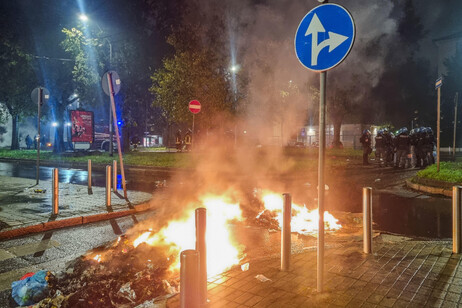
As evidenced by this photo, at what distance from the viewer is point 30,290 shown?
324 centimetres

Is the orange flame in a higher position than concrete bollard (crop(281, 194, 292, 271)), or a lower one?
lower

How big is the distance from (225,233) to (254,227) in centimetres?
65

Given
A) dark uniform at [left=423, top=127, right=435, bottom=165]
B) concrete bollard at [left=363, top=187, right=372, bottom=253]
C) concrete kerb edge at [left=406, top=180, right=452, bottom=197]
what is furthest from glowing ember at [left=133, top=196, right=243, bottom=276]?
dark uniform at [left=423, top=127, right=435, bottom=165]

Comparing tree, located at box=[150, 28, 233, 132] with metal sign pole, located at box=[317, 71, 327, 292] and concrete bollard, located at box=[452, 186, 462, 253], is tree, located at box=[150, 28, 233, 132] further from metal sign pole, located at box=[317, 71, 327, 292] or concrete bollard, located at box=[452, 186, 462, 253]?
metal sign pole, located at box=[317, 71, 327, 292]

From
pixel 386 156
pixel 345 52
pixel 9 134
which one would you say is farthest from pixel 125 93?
pixel 9 134

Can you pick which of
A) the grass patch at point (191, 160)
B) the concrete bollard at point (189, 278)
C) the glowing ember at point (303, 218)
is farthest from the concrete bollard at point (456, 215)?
the grass patch at point (191, 160)

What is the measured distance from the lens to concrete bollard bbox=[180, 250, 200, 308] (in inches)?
84.7

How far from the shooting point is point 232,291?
320 centimetres

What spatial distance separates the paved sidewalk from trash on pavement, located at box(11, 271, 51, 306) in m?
2.59

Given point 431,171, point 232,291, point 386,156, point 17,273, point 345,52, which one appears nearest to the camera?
point 345,52

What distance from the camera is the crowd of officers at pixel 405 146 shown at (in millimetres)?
17234

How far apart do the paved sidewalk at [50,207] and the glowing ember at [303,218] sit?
9.59 feet

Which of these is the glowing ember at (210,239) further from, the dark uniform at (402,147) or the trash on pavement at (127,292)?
the dark uniform at (402,147)

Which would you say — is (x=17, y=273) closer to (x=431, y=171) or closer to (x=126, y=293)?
(x=126, y=293)
